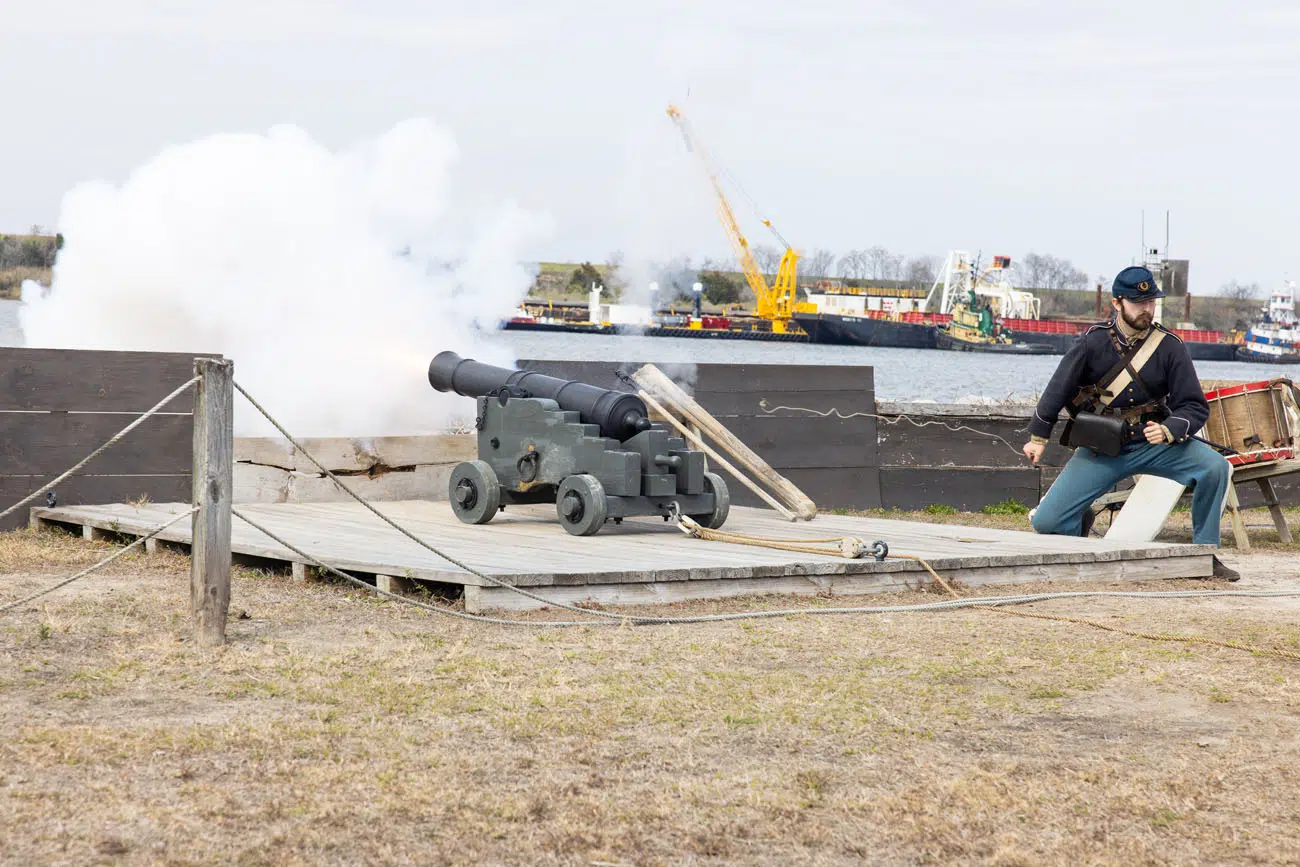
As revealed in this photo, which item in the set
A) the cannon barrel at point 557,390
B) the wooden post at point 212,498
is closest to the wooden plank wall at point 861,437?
the cannon barrel at point 557,390

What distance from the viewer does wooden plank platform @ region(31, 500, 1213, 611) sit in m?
7.55

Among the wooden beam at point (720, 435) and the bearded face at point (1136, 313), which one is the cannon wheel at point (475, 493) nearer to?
the wooden beam at point (720, 435)

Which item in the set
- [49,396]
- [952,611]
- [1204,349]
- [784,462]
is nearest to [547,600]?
[952,611]

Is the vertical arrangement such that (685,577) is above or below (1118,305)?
below

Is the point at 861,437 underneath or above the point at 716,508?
above

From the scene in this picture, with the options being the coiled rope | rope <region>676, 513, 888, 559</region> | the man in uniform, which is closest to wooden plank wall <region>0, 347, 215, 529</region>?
rope <region>676, 513, 888, 559</region>

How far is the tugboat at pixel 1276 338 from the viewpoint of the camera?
331 ft

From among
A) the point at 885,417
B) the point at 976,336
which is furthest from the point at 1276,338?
the point at 885,417

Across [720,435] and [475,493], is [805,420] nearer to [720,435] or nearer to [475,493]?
[720,435]

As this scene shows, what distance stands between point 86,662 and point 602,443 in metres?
3.97

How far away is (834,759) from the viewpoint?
4.67 m

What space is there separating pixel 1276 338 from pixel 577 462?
101 m

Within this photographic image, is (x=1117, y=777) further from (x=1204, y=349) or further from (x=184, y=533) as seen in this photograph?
(x=1204, y=349)

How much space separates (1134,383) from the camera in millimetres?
9438
